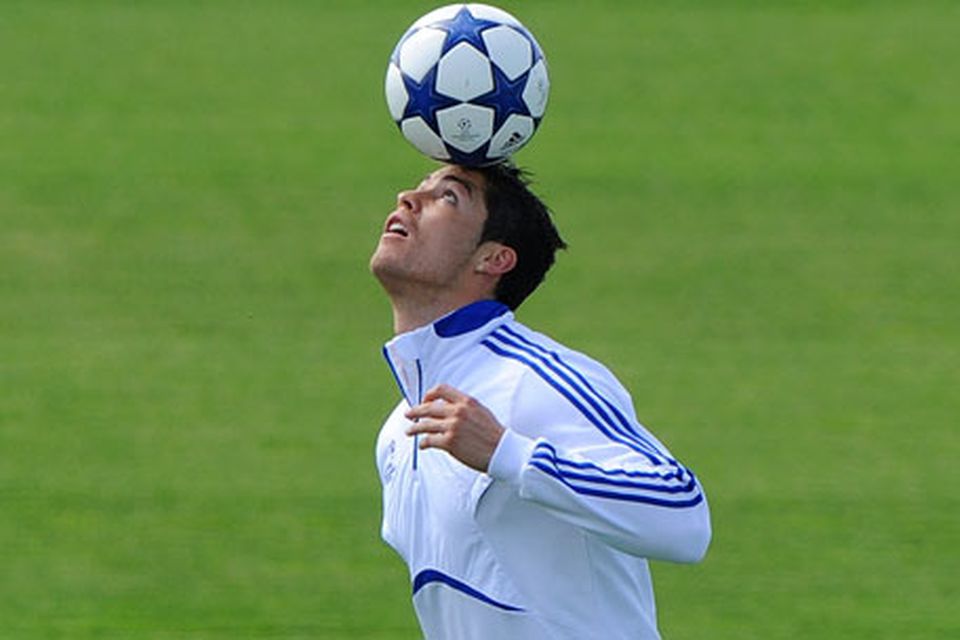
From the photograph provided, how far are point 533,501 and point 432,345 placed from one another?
657 millimetres

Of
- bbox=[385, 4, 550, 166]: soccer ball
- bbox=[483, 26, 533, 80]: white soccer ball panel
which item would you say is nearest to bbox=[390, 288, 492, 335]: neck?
bbox=[385, 4, 550, 166]: soccer ball

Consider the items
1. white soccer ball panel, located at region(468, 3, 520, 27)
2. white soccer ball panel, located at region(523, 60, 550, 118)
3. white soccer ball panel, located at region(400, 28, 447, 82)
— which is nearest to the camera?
white soccer ball panel, located at region(523, 60, 550, 118)

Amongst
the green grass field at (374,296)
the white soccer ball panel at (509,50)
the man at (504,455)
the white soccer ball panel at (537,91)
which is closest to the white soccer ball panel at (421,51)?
the white soccer ball panel at (509,50)

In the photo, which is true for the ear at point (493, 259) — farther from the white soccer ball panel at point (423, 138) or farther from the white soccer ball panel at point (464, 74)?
the white soccer ball panel at point (464, 74)

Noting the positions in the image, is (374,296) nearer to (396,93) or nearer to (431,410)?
(396,93)

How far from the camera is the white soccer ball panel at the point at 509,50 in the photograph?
686 centimetres

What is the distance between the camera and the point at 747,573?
11.0m

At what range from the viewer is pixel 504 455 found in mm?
5555

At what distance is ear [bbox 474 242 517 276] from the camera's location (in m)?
6.20

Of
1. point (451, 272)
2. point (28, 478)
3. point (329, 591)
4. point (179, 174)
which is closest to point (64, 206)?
point (179, 174)

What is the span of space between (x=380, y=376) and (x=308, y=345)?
3.27 ft

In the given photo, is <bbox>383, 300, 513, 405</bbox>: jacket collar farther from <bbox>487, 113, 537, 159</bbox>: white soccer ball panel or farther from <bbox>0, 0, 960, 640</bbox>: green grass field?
<bbox>0, 0, 960, 640</bbox>: green grass field

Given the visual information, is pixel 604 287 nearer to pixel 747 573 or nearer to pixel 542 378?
pixel 747 573

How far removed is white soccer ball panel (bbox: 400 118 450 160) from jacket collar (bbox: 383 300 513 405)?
590 millimetres
